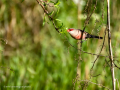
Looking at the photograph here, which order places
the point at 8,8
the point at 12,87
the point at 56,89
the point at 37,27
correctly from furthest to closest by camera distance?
1. the point at 37,27
2. the point at 8,8
3. the point at 56,89
4. the point at 12,87

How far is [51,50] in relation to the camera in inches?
134

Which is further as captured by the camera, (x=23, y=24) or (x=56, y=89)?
(x=23, y=24)

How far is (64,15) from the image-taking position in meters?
3.44

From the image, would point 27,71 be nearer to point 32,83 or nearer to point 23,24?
point 32,83

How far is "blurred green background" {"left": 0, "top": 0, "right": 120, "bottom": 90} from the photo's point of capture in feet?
7.67

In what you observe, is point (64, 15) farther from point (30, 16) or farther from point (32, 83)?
point (32, 83)

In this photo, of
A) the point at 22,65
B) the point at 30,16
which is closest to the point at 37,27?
the point at 30,16

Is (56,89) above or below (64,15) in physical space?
below

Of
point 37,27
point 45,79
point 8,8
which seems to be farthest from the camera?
point 37,27

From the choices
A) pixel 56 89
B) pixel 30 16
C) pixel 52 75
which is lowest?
pixel 56 89

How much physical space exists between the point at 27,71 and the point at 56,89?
1.70 feet

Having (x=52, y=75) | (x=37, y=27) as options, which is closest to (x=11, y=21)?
(x=37, y=27)

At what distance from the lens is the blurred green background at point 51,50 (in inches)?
92.1

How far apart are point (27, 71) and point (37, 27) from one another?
2162 millimetres
